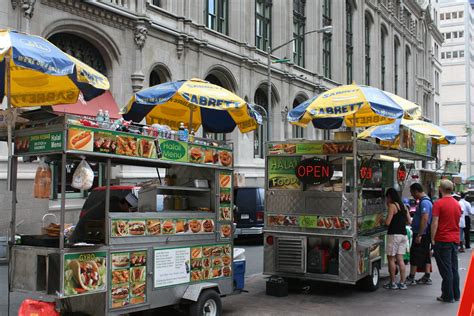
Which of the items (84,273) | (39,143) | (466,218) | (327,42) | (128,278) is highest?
(327,42)

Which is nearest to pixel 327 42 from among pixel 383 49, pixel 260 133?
pixel 260 133

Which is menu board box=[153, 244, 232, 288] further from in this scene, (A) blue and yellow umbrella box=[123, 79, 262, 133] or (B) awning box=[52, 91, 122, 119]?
(B) awning box=[52, 91, 122, 119]

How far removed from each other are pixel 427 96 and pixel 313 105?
210ft

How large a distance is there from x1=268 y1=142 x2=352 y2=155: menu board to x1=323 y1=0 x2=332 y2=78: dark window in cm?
3087

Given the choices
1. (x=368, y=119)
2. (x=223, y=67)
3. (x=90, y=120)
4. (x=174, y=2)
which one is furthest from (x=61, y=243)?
(x=223, y=67)

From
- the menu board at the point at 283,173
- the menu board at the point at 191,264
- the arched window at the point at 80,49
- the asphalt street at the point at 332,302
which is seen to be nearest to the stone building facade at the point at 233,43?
the arched window at the point at 80,49

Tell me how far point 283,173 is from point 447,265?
134 inches

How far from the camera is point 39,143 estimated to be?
628 centimetres

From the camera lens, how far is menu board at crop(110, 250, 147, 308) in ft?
21.3

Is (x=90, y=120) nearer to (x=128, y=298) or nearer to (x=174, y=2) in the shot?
(x=128, y=298)

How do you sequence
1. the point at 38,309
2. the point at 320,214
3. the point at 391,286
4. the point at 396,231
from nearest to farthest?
the point at 38,309 < the point at 320,214 < the point at 396,231 < the point at 391,286

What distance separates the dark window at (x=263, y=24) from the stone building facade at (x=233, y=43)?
6cm

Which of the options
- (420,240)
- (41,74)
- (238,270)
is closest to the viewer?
(41,74)

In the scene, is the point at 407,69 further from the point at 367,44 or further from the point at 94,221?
the point at 94,221
